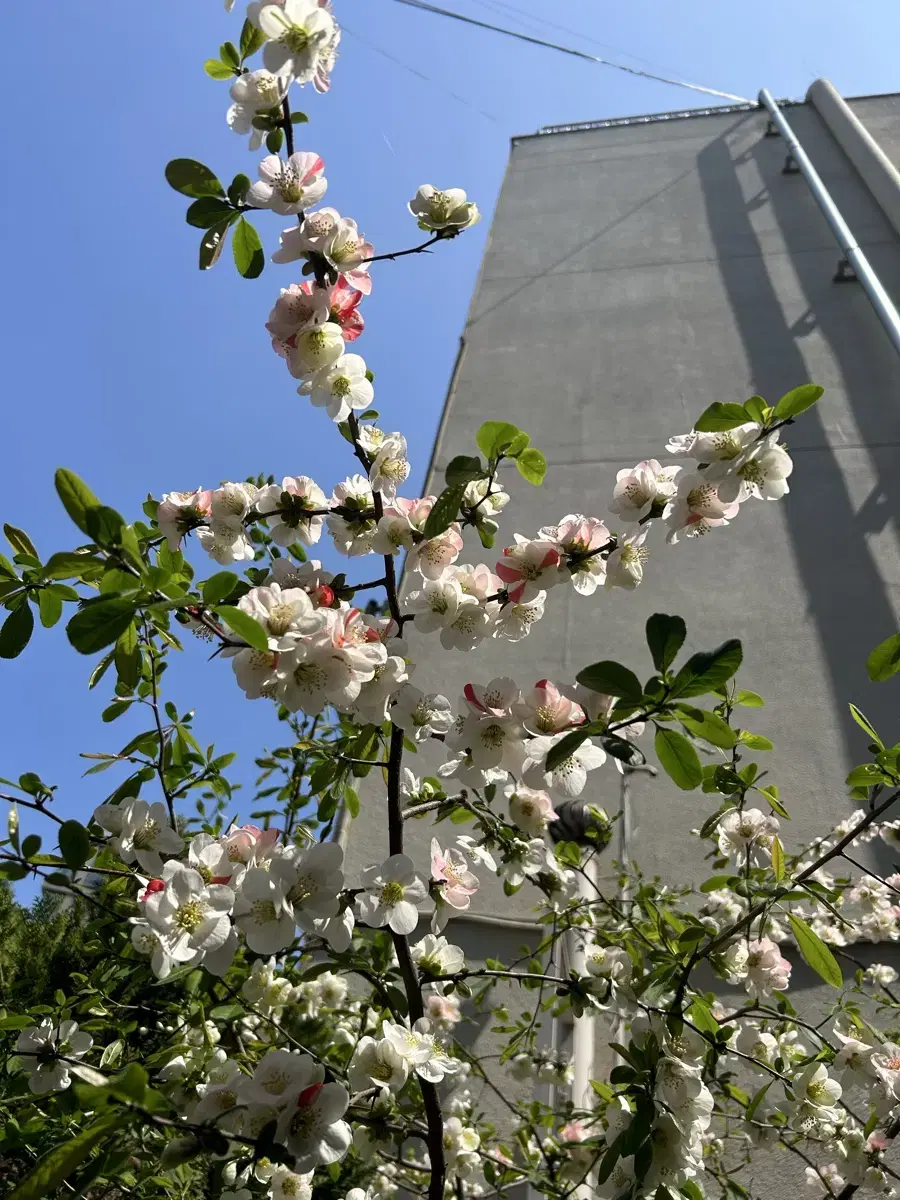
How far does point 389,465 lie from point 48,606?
17.9 inches

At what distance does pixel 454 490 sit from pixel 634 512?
29cm

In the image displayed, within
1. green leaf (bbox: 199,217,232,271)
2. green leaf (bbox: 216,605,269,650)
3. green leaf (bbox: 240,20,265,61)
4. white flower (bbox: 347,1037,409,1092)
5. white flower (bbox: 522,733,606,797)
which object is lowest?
white flower (bbox: 347,1037,409,1092)

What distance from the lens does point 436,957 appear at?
1.21 m

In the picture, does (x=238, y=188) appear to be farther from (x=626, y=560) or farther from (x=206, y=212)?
(x=626, y=560)

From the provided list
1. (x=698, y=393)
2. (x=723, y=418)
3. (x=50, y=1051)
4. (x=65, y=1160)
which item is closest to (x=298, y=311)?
(x=723, y=418)

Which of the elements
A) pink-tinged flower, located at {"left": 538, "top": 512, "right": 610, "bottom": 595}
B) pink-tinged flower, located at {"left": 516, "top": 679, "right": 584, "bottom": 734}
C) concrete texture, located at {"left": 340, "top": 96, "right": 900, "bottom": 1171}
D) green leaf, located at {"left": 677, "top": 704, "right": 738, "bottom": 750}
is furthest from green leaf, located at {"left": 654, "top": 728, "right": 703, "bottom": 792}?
concrete texture, located at {"left": 340, "top": 96, "right": 900, "bottom": 1171}

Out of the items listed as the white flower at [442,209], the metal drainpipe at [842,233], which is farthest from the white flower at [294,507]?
the metal drainpipe at [842,233]

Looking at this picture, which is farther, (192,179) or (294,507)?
(294,507)

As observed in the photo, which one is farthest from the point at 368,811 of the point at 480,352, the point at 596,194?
the point at 596,194

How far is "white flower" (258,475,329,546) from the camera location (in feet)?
3.81

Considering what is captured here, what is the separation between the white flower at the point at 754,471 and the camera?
101 centimetres

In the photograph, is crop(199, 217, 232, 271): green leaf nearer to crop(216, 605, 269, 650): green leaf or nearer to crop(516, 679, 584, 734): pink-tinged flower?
crop(216, 605, 269, 650): green leaf

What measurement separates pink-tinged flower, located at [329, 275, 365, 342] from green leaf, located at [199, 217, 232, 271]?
148mm

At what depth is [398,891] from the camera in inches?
39.8
